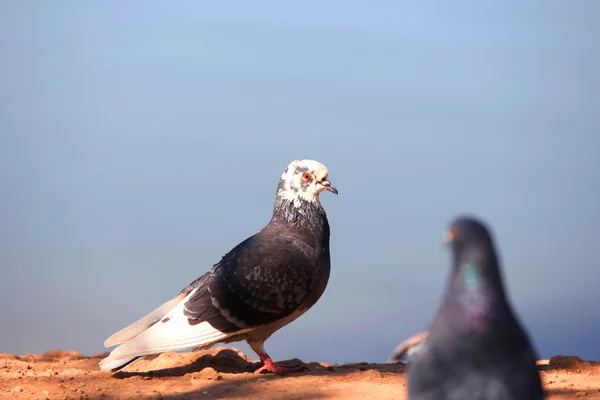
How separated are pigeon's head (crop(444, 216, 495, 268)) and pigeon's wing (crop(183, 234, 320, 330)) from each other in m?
3.38

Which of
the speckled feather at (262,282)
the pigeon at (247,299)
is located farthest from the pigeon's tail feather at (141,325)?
the speckled feather at (262,282)

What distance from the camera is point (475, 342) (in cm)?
325

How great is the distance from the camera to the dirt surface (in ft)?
19.4

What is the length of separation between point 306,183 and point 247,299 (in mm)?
1318

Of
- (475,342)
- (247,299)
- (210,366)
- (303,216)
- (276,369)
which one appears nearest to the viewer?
(475,342)

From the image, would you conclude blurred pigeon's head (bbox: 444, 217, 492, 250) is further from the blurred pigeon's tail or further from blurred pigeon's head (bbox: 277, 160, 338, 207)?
blurred pigeon's head (bbox: 277, 160, 338, 207)

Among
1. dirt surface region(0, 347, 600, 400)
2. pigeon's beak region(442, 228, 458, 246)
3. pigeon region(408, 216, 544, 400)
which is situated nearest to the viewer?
pigeon region(408, 216, 544, 400)

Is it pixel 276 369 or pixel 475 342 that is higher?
pixel 475 342

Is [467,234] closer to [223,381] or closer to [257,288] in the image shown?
[257,288]

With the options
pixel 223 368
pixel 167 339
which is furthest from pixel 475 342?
pixel 223 368

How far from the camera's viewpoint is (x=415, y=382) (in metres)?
3.34

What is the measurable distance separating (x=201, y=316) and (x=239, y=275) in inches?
19.1

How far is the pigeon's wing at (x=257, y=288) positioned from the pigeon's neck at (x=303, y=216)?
1.07 feet

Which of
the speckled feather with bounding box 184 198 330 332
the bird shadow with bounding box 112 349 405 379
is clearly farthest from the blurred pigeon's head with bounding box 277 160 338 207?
the bird shadow with bounding box 112 349 405 379
